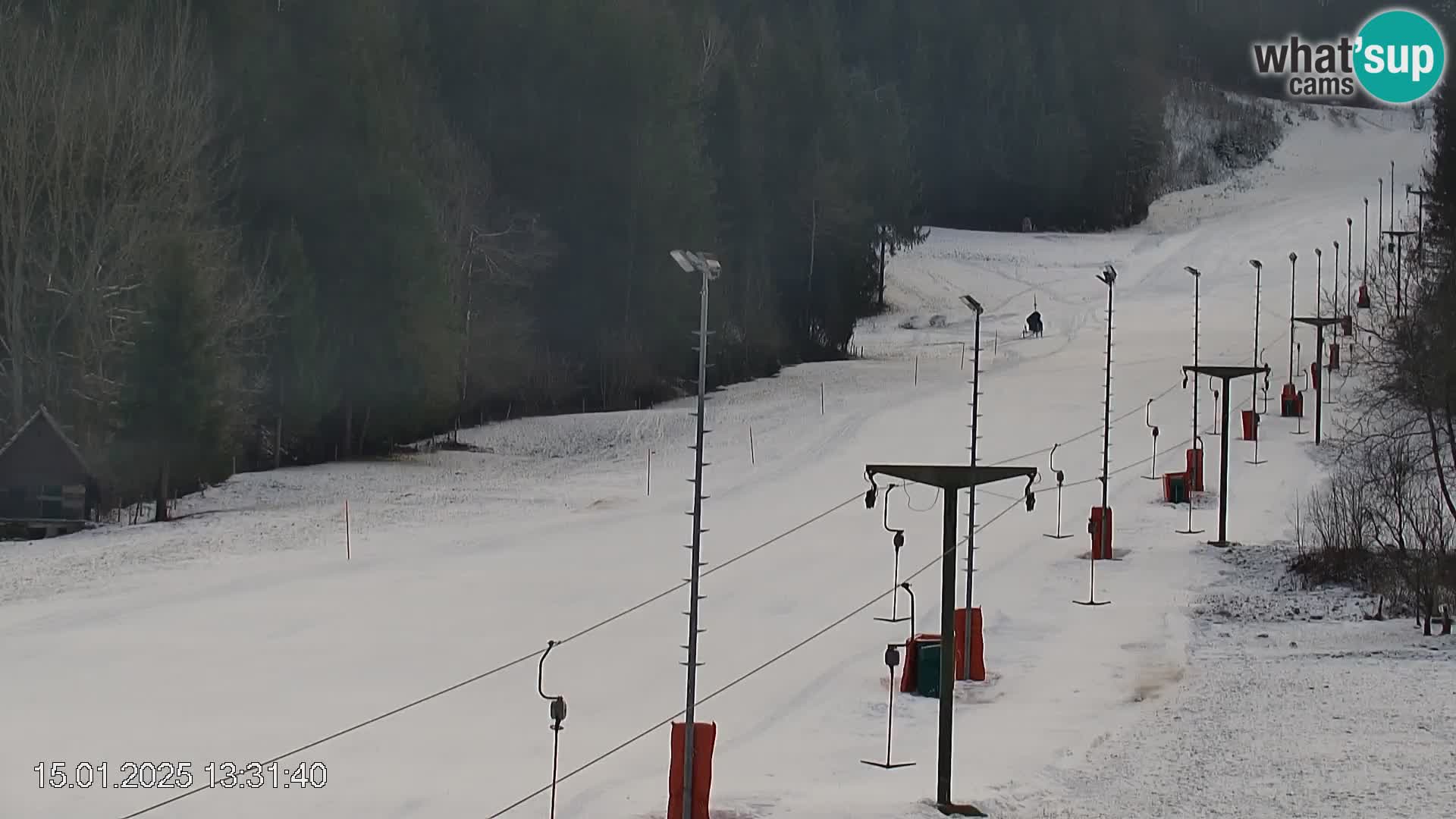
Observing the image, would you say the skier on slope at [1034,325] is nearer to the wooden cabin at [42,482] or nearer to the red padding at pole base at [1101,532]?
the red padding at pole base at [1101,532]

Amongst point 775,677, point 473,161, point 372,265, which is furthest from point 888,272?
point 775,677

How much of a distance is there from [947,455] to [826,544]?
1401 cm

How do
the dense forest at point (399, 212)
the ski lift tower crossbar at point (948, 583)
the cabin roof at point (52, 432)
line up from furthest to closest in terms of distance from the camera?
the dense forest at point (399, 212)
the cabin roof at point (52, 432)
the ski lift tower crossbar at point (948, 583)

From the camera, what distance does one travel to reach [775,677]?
24406mm

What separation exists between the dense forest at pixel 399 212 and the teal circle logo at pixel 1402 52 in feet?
138

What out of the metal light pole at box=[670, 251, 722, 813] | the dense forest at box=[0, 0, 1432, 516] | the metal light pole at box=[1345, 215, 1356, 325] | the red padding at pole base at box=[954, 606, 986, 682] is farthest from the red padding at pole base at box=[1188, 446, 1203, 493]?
the metal light pole at box=[1345, 215, 1356, 325]

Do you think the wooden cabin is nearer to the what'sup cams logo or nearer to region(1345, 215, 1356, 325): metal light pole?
region(1345, 215, 1356, 325): metal light pole

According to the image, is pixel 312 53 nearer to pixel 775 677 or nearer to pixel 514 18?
pixel 514 18

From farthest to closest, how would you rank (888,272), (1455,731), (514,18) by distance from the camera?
(888,272), (514,18), (1455,731)

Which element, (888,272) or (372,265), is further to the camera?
(888,272)

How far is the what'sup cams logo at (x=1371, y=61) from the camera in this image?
11612 cm

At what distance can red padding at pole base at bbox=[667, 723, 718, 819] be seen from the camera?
15.8 meters

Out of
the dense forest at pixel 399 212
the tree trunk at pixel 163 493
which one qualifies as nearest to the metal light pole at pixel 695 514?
the tree trunk at pixel 163 493

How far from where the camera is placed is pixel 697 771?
51.9 ft
